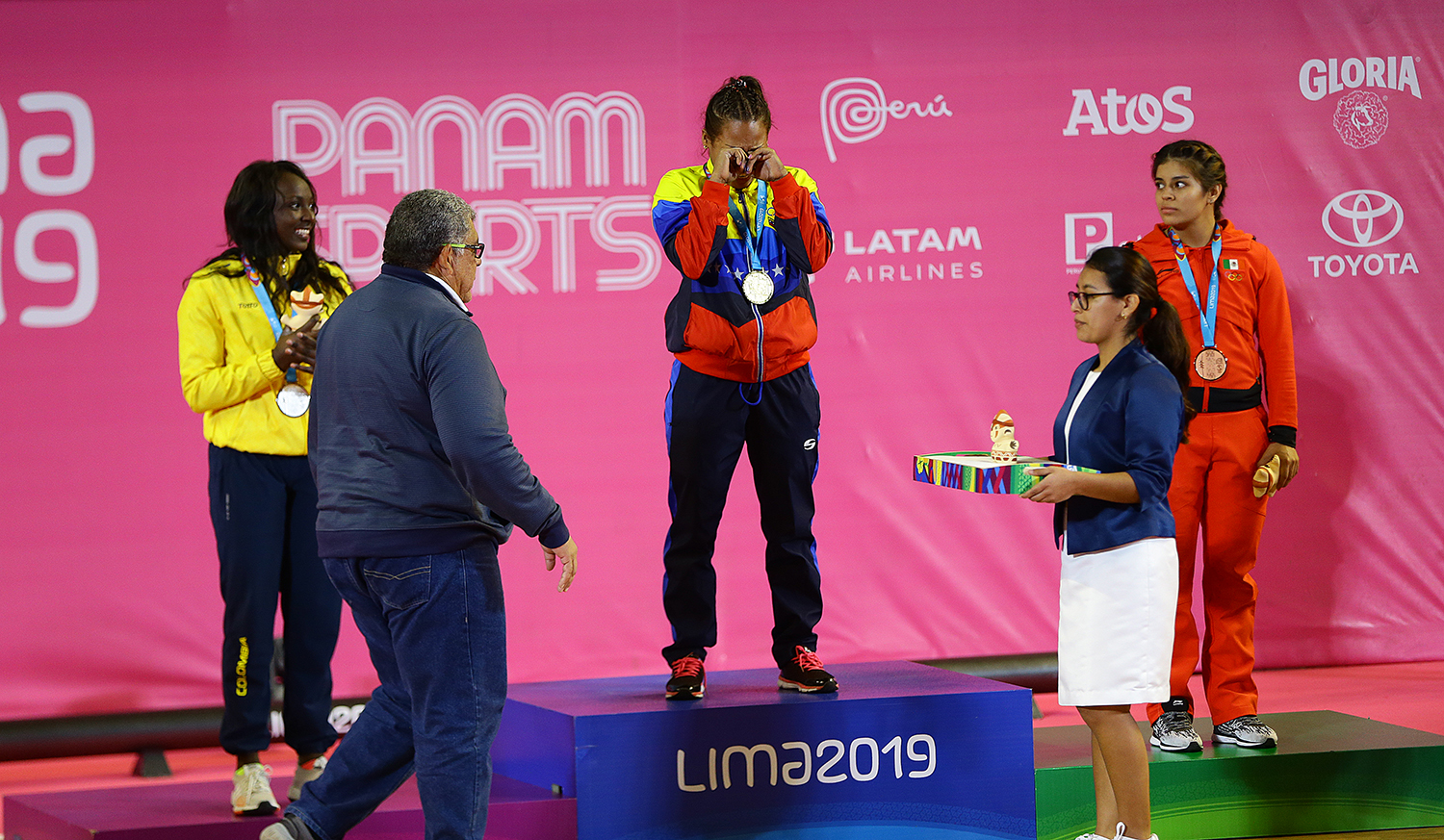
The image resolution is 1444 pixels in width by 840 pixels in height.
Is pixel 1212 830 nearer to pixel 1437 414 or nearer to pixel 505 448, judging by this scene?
pixel 505 448

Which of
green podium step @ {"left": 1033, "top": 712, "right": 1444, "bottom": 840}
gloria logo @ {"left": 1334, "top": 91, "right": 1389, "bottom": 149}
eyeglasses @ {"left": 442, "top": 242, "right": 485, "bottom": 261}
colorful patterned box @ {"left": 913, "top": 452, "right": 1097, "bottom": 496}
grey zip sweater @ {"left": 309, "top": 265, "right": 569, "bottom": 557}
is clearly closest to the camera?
grey zip sweater @ {"left": 309, "top": 265, "right": 569, "bottom": 557}

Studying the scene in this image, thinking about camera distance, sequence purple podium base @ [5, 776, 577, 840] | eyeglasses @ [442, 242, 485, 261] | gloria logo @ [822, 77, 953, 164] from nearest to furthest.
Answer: eyeglasses @ [442, 242, 485, 261], purple podium base @ [5, 776, 577, 840], gloria logo @ [822, 77, 953, 164]

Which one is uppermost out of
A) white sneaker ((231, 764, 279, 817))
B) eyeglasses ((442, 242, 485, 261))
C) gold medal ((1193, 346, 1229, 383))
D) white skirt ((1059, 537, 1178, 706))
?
eyeglasses ((442, 242, 485, 261))

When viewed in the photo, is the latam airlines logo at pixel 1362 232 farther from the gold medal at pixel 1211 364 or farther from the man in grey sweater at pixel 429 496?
A: the man in grey sweater at pixel 429 496

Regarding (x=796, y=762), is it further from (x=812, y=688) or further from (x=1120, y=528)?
(x=1120, y=528)

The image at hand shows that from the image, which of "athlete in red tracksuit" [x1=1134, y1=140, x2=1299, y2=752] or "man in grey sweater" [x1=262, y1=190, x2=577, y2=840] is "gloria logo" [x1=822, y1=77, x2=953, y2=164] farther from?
"man in grey sweater" [x1=262, y1=190, x2=577, y2=840]

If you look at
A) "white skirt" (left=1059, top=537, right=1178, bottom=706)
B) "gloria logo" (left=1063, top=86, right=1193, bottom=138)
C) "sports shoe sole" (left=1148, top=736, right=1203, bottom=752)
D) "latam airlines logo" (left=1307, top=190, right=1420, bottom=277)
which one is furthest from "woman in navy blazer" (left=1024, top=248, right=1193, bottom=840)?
"latam airlines logo" (left=1307, top=190, right=1420, bottom=277)

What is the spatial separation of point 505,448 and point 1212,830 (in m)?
2.30

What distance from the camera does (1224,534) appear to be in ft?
12.8

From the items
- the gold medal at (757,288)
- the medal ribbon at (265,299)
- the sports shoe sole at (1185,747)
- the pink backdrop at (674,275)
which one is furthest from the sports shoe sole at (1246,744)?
the medal ribbon at (265,299)

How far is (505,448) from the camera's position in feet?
8.53

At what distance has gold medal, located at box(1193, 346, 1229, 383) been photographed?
152 inches

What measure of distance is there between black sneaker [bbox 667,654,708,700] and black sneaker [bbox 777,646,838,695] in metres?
0.23

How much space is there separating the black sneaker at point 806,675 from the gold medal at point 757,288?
0.92m
